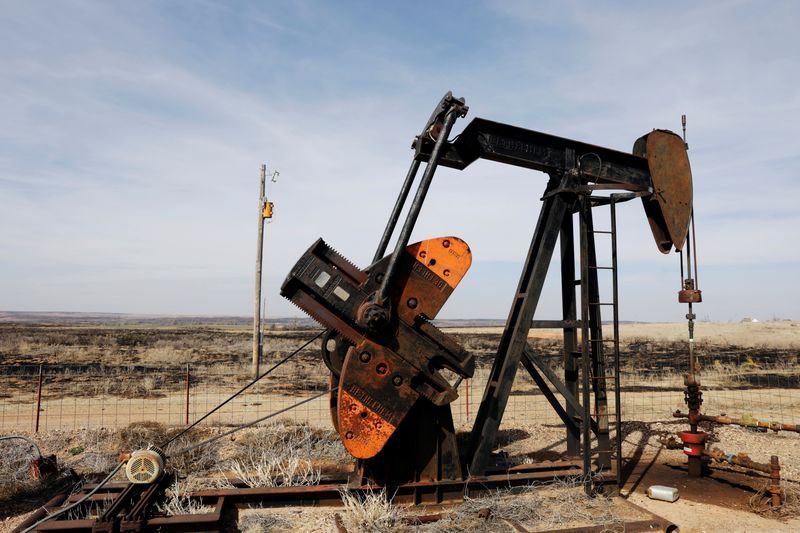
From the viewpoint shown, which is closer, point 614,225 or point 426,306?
point 426,306

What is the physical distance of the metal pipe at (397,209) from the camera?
5.73m

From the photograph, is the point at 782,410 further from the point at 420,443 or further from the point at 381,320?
the point at 381,320

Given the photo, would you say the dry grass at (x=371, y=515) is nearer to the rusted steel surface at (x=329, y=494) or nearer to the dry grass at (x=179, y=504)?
the rusted steel surface at (x=329, y=494)

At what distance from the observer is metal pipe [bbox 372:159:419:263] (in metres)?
5.73

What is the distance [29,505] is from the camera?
5.99m

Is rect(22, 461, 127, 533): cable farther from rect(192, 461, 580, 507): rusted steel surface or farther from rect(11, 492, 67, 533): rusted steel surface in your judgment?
rect(192, 461, 580, 507): rusted steel surface

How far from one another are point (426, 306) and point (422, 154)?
61.2 inches

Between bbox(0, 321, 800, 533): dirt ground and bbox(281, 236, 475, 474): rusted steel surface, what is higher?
bbox(281, 236, 475, 474): rusted steel surface

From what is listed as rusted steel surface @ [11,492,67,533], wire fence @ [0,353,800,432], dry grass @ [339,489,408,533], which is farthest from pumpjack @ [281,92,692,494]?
wire fence @ [0,353,800,432]

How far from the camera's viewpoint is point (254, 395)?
50.8 feet

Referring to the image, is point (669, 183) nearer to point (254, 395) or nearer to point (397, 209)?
point (397, 209)

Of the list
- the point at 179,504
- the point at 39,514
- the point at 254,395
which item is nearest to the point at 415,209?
the point at 179,504

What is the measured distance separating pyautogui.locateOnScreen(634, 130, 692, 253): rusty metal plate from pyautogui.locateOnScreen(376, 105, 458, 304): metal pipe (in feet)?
9.25

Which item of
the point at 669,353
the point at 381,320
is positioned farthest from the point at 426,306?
the point at 669,353
